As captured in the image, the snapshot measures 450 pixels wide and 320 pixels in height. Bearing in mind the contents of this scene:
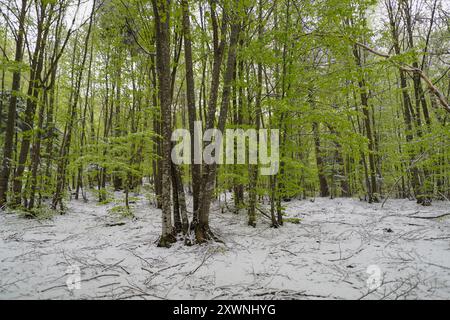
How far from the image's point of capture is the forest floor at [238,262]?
268cm

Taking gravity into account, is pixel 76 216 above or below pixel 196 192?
below

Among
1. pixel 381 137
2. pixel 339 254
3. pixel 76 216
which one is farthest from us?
pixel 381 137

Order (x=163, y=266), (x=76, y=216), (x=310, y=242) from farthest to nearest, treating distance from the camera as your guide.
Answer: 1. (x=76, y=216)
2. (x=310, y=242)
3. (x=163, y=266)

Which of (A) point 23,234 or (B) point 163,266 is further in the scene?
(A) point 23,234

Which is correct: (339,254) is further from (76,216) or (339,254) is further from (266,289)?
(76,216)

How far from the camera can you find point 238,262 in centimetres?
360

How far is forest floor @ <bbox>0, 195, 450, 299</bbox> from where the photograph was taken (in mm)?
2680
